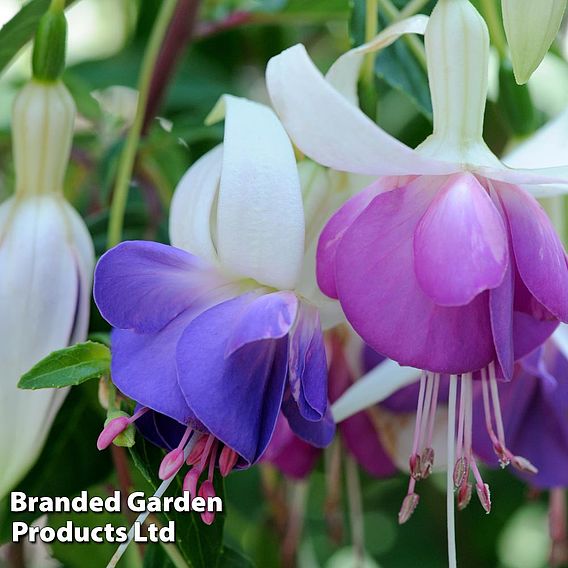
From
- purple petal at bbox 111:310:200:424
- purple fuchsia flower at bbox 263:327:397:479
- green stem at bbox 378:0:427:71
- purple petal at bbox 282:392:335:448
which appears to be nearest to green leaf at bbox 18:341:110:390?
purple petal at bbox 111:310:200:424

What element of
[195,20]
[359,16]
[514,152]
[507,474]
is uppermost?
[195,20]

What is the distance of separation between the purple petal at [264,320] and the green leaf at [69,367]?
0.10 m

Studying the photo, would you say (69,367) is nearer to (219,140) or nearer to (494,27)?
(494,27)

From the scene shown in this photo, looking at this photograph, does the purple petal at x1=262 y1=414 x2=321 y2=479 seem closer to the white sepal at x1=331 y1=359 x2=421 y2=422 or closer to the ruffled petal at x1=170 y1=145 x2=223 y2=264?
→ the white sepal at x1=331 y1=359 x2=421 y2=422

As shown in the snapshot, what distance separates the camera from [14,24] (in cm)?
80

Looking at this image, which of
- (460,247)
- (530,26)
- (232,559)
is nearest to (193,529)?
(232,559)

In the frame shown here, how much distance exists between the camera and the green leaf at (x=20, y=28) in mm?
800

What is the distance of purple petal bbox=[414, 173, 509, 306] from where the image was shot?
57 centimetres

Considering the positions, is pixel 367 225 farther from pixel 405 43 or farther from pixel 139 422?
pixel 405 43

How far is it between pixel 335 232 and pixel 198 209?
98mm

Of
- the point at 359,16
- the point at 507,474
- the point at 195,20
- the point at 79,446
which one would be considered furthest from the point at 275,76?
the point at 507,474

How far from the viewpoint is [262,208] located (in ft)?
2.09

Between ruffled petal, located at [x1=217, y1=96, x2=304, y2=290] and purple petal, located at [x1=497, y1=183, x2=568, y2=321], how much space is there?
130 mm

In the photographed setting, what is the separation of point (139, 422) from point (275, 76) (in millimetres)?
236
